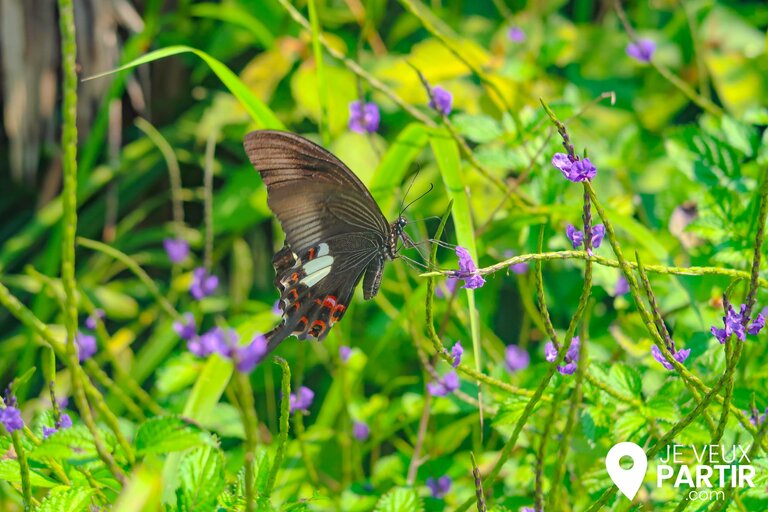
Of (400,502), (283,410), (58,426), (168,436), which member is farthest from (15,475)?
(400,502)

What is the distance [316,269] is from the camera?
1.35 metres

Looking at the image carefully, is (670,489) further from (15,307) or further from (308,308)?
(15,307)

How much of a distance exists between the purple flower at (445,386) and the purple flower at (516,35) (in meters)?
1.13

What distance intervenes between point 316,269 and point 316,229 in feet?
0.25

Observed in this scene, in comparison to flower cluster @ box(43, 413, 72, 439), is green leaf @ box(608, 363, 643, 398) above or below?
above

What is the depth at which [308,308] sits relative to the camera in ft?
4.07

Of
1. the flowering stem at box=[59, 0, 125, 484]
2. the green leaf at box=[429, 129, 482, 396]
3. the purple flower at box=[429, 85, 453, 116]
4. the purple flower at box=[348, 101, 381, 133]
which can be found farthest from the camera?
the purple flower at box=[348, 101, 381, 133]

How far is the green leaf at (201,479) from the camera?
885 mm

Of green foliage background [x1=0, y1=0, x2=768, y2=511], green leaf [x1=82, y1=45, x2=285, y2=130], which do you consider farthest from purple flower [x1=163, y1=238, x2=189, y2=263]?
green leaf [x1=82, y1=45, x2=285, y2=130]

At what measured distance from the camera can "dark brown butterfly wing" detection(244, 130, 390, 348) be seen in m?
1.23

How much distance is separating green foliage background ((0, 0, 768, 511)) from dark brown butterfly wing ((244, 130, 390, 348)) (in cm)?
12

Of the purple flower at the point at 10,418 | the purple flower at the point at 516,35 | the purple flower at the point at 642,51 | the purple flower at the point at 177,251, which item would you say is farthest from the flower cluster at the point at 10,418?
the purple flower at the point at 516,35

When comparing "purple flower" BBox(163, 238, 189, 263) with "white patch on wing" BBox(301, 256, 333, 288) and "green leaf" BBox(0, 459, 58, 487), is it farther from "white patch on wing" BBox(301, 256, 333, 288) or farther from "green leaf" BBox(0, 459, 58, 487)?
"green leaf" BBox(0, 459, 58, 487)

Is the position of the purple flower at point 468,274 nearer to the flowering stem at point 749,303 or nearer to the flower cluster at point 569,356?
the flower cluster at point 569,356
